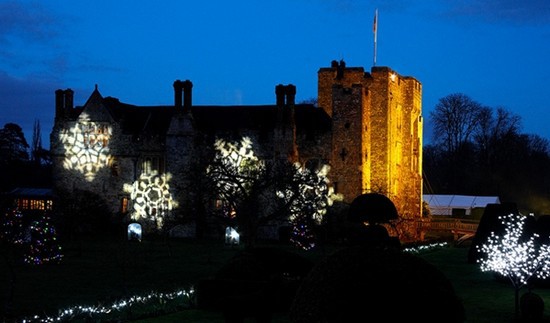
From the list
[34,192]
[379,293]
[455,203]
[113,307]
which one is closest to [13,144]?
[34,192]

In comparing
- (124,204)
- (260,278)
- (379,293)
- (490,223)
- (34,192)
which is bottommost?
(260,278)

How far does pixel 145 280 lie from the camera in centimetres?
3100

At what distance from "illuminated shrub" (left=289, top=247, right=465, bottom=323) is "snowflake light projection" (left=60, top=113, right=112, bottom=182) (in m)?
48.0

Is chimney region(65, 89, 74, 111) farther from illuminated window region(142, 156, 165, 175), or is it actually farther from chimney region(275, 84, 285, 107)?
chimney region(275, 84, 285, 107)

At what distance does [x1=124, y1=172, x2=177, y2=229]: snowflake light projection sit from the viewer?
5772cm

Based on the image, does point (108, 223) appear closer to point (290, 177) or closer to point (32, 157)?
point (290, 177)

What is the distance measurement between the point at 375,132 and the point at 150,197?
15496mm

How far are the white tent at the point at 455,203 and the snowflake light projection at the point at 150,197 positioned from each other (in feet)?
95.5

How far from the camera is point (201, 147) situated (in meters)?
57.8

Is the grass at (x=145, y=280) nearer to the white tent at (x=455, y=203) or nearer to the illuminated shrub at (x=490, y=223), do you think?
the illuminated shrub at (x=490, y=223)

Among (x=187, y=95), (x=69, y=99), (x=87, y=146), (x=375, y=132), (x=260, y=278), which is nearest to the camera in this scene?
(x=260, y=278)

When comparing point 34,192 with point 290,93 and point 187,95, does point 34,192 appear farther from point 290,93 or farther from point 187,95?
point 290,93

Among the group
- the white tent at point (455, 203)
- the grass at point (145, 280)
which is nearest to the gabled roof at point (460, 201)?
the white tent at point (455, 203)

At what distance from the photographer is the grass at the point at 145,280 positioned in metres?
23.5
